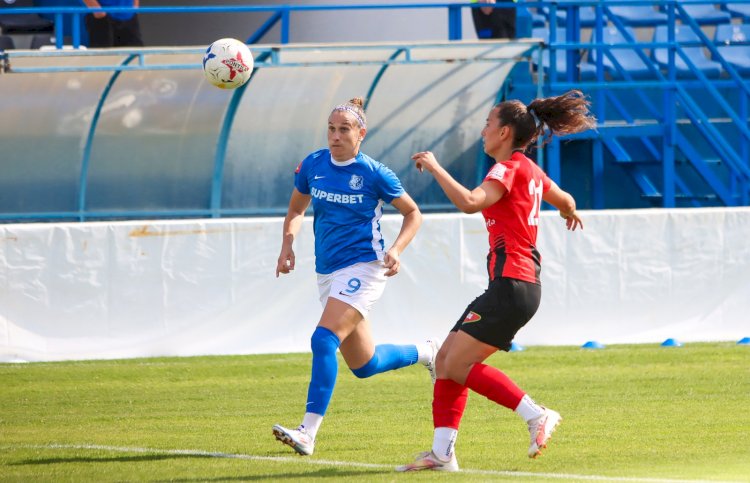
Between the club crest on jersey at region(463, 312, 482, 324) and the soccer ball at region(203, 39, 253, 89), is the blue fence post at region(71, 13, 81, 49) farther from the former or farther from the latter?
the club crest on jersey at region(463, 312, 482, 324)

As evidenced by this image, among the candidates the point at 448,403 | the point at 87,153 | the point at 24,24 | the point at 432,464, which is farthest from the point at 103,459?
the point at 24,24

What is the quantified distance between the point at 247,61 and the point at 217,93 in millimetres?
5667

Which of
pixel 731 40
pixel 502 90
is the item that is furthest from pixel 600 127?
pixel 731 40

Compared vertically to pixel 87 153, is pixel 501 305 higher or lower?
higher

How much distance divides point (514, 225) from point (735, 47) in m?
15.9

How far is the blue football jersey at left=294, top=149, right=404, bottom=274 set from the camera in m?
7.72

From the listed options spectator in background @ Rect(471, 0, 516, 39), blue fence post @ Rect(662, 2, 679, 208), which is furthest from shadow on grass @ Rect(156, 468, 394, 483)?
spectator in background @ Rect(471, 0, 516, 39)

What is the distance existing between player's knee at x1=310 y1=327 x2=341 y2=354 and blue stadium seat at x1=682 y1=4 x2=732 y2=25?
54.2 ft

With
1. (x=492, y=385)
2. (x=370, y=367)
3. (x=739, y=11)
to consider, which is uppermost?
(x=739, y=11)

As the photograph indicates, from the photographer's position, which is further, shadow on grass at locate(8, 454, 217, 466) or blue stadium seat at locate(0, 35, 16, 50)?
blue stadium seat at locate(0, 35, 16, 50)

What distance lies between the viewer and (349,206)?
772cm

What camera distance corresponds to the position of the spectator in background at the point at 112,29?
62.4 feet

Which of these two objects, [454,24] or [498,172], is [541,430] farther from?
[454,24]

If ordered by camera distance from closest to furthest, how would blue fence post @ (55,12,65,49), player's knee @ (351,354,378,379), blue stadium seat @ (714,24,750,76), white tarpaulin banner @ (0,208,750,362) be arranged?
player's knee @ (351,354,378,379), white tarpaulin banner @ (0,208,750,362), blue fence post @ (55,12,65,49), blue stadium seat @ (714,24,750,76)
